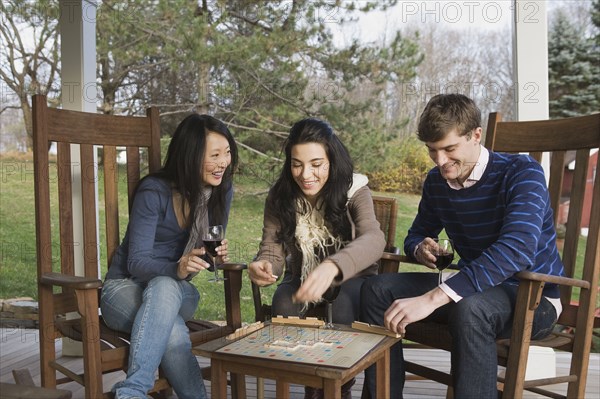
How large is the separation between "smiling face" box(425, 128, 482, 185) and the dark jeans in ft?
1.66

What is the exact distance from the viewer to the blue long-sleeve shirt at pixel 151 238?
2.24 meters

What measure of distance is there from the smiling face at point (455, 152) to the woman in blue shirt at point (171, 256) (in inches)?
30.1

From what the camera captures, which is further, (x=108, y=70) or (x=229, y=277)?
(x=108, y=70)

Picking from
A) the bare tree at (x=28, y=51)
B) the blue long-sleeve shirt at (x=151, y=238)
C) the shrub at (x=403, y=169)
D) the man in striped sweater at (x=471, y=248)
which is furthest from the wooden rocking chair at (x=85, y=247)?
the bare tree at (x=28, y=51)

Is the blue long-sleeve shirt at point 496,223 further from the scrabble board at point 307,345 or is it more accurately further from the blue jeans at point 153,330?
the blue jeans at point 153,330

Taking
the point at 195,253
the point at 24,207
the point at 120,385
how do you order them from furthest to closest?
the point at 24,207, the point at 195,253, the point at 120,385

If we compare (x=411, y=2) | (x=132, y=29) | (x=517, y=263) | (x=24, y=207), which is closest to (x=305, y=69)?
(x=411, y=2)

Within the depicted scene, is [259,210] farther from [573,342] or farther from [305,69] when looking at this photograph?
[573,342]

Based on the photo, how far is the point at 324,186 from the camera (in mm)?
2305

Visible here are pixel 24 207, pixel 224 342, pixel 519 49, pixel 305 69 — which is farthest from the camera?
pixel 24 207

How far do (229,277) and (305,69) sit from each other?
14.4 ft

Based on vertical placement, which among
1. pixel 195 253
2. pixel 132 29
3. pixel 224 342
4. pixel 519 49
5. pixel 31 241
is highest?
pixel 132 29

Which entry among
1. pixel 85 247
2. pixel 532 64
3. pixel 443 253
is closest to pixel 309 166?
pixel 443 253

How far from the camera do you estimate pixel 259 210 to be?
6562 mm
